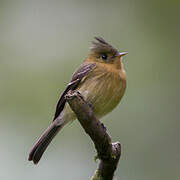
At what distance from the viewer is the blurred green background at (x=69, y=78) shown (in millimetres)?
6730

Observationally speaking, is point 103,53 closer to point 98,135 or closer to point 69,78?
point 69,78

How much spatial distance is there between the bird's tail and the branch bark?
121 centimetres

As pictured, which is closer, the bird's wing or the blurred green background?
the bird's wing

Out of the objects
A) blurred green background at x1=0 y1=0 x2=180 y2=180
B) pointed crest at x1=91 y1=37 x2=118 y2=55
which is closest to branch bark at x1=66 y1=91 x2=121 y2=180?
blurred green background at x1=0 y1=0 x2=180 y2=180

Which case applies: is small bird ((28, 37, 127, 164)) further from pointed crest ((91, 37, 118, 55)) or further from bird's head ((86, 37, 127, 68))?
pointed crest ((91, 37, 118, 55))

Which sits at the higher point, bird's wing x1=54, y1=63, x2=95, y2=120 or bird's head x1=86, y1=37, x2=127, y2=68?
bird's head x1=86, y1=37, x2=127, y2=68

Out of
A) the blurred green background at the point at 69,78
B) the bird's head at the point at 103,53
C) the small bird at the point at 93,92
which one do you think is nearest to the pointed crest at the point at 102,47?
the bird's head at the point at 103,53

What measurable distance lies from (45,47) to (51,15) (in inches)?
46.1

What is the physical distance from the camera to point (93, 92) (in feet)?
21.1

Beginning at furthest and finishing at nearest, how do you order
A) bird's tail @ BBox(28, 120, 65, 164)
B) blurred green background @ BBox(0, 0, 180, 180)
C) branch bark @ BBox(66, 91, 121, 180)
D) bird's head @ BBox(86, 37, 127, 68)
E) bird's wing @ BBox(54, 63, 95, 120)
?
bird's head @ BBox(86, 37, 127, 68)
blurred green background @ BBox(0, 0, 180, 180)
bird's wing @ BBox(54, 63, 95, 120)
bird's tail @ BBox(28, 120, 65, 164)
branch bark @ BBox(66, 91, 121, 180)

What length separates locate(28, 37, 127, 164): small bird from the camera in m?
6.43

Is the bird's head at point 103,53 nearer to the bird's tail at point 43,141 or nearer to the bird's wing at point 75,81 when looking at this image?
the bird's wing at point 75,81

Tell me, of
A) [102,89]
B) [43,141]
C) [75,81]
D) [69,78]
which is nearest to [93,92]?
[102,89]

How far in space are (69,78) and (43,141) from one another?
4.18 feet
